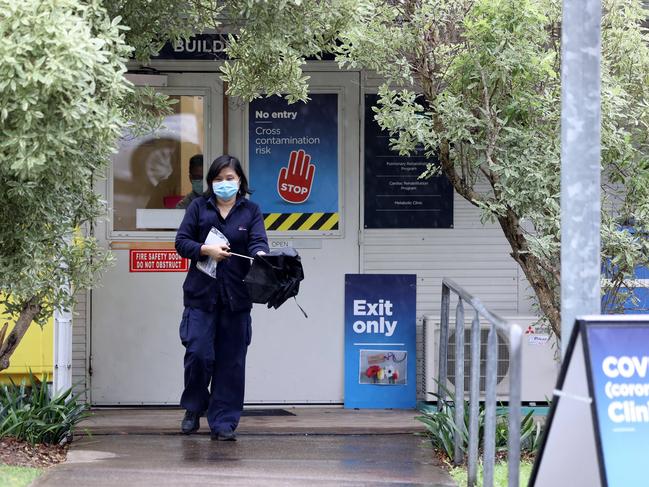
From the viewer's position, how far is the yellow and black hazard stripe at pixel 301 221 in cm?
871

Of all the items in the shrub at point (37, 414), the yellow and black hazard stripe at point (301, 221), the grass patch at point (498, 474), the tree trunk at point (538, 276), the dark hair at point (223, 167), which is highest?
the dark hair at point (223, 167)

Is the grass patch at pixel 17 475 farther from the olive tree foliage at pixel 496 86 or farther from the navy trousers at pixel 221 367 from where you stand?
the olive tree foliage at pixel 496 86

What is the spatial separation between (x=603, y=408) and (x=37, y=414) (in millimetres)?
3748

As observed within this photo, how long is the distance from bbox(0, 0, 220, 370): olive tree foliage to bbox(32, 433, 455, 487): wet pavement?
895mm

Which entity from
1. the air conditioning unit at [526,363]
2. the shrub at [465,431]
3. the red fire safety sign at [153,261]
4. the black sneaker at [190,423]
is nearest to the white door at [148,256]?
the red fire safety sign at [153,261]

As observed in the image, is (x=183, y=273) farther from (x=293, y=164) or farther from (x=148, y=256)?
(x=293, y=164)

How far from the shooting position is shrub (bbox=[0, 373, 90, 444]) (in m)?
6.77

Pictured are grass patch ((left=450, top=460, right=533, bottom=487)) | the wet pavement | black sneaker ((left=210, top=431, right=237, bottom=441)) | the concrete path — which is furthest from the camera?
the concrete path

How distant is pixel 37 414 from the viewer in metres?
6.93

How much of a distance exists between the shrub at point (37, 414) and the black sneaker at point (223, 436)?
2.75 feet

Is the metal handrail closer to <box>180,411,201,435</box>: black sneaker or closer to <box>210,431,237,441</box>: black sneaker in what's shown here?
<box>210,431,237,441</box>: black sneaker

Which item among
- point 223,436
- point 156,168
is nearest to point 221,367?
point 223,436

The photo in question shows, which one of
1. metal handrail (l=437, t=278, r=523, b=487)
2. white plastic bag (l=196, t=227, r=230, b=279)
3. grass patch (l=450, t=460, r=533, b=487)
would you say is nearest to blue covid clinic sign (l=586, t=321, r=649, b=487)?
metal handrail (l=437, t=278, r=523, b=487)

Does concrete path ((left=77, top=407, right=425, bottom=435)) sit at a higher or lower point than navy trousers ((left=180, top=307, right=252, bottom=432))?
lower
